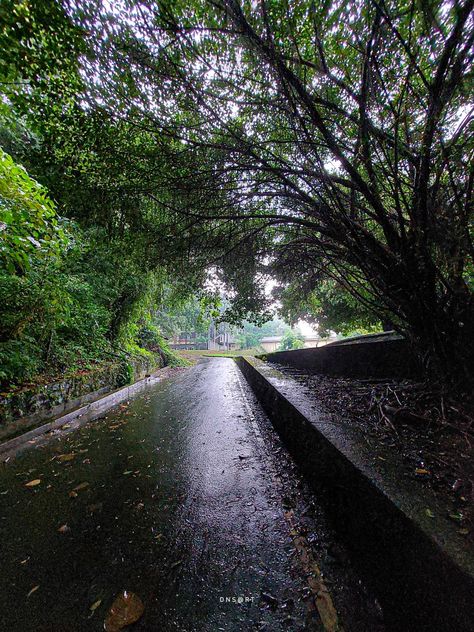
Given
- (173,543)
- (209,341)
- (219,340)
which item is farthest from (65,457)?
(219,340)

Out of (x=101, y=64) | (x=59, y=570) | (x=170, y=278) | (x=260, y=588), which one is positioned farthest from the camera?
(x=170, y=278)

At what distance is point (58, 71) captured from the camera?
2443 millimetres

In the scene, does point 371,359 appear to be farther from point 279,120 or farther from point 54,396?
point 54,396

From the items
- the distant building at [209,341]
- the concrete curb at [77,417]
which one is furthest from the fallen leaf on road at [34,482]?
the distant building at [209,341]

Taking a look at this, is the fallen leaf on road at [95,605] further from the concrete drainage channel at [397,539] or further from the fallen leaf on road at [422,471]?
the fallen leaf on road at [422,471]

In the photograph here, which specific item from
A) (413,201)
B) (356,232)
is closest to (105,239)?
(356,232)

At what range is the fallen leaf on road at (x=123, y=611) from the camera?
1.15m

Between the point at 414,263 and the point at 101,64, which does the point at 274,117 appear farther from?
the point at 414,263

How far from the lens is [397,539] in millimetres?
1099

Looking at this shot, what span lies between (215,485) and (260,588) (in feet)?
3.28

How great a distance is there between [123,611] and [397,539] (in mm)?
1383

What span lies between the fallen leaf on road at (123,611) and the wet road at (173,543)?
3cm

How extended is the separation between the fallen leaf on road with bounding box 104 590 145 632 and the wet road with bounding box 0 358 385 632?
3 cm

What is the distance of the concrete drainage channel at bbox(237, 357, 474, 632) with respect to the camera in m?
0.85
